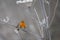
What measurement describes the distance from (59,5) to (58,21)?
0.07 meters

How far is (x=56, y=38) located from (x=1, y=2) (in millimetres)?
871

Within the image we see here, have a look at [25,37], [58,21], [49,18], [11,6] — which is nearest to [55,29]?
[58,21]

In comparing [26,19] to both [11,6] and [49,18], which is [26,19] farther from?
[49,18]

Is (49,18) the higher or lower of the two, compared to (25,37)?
higher

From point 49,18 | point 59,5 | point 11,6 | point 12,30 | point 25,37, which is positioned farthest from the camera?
point 11,6

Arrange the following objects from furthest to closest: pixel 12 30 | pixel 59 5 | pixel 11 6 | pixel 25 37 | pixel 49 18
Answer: pixel 11 6
pixel 12 30
pixel 25 37
pixel 59 5
pixel 49 18

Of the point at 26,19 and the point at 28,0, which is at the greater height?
the point at 28,0

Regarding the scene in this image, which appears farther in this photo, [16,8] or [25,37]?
[16,8]

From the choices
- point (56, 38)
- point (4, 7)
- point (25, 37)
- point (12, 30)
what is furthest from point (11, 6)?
point (56, 38)

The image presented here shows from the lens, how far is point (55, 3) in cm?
71

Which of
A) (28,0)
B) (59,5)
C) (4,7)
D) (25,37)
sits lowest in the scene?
(25,37)

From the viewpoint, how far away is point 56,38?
81 cm

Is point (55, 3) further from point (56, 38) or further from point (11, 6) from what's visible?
point (11, 6)

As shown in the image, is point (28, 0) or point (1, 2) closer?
point (28, 0)
